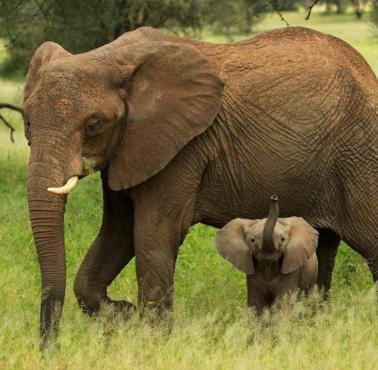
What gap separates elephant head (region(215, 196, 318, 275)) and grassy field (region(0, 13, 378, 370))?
27cm

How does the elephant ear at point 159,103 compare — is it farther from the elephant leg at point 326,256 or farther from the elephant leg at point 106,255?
the elephant leg at point 326,256

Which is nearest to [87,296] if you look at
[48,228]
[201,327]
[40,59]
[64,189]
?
[201,327]

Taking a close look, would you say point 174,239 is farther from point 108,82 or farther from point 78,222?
point 78,222

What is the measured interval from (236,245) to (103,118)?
1085 millimetres

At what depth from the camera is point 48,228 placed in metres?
6.52

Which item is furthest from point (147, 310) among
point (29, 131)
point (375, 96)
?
point (375, 96)

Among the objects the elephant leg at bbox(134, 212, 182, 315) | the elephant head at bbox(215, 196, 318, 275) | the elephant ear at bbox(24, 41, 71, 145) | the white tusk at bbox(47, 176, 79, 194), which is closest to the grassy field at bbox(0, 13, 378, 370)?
the elephant leg at bbox(134, 212, 182, 315)

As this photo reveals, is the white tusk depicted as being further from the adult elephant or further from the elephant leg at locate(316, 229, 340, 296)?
the elephant leg at locate(316, 229, 340, 296)

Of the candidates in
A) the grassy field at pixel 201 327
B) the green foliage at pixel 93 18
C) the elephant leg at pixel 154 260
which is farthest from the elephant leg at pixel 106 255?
the green foliage at pixel 93 18

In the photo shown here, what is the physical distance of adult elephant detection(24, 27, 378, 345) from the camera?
6.84 m

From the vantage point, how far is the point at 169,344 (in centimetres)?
658

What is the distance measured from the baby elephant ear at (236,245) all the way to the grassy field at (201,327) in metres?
0.30

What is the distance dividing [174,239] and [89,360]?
1.27 meters

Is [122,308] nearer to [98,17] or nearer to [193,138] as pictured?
[193,138]
